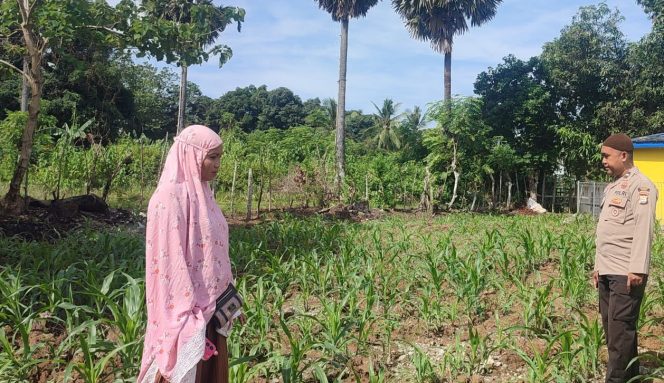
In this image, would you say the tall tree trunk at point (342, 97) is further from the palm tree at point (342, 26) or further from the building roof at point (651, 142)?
the building roof at point (651, 142)

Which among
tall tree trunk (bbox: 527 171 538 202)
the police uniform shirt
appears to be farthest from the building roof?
the police uniform shirt

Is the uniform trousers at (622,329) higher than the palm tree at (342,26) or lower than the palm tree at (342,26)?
lower

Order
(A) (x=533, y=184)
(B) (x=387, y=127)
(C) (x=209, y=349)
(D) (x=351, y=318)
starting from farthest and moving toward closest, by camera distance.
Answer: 1. (B) (x=387, y=127)
2. (A) (x=533, y=184)
3. (D) (x=351, y=318)
4. (C) (x=209, y=349)

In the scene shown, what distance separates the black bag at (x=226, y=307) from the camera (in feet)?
7.58

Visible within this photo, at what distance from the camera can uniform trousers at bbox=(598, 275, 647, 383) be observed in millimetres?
3129

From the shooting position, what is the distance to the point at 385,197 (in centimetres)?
1744

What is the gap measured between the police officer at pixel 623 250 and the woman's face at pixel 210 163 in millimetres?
2398

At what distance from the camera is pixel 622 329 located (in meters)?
3.16

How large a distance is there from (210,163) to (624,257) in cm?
251

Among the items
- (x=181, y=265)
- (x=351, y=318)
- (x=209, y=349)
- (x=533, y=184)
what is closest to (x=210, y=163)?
(x=181, y=265)

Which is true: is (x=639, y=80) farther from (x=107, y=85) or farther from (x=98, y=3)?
(x=107, y=85)

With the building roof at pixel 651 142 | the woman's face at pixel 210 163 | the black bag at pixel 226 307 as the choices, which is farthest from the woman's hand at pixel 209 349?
the building roof at pixel 651 142

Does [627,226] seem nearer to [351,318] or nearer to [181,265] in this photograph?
[351,318]

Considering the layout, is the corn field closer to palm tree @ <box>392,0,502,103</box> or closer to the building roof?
the building roof
